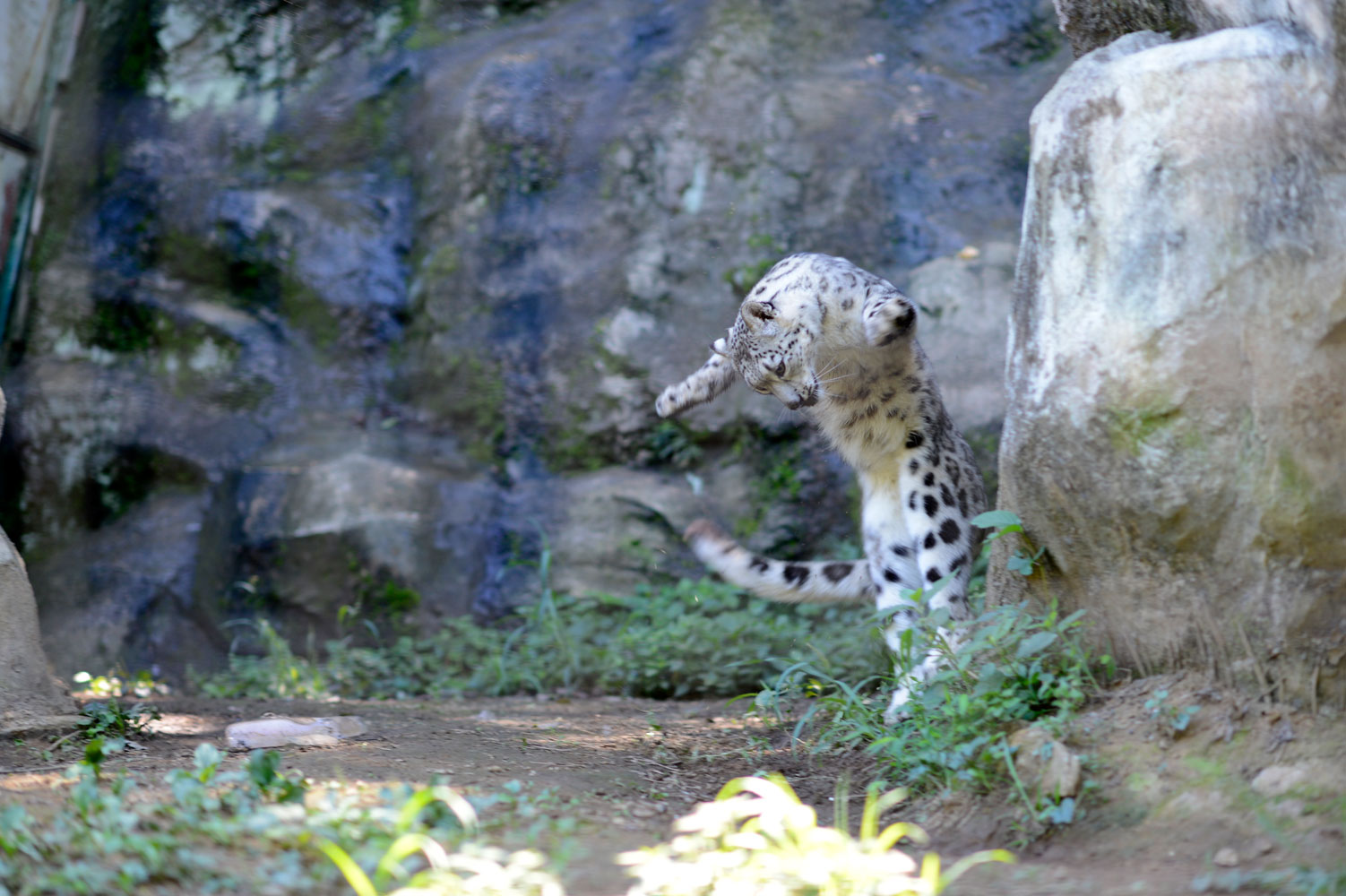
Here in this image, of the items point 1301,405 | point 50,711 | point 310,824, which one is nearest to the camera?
point 310,824

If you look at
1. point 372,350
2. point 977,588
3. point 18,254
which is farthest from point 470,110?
point 977,588

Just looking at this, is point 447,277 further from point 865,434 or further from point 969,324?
point 865,434

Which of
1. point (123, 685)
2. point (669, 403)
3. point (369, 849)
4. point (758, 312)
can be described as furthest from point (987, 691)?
point (123, 685)

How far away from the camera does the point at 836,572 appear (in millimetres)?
5215

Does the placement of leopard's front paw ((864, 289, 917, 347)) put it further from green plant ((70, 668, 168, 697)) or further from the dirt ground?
green plant ((70, 668, 168, 697))

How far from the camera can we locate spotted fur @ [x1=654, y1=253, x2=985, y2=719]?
490 cm

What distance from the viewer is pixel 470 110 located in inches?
328

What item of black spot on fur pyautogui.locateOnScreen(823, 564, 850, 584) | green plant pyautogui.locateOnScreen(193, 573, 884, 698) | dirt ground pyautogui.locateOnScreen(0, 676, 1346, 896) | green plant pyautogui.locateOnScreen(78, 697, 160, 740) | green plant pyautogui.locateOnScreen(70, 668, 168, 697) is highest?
green plant pyautogui.locateOnScreen(78, 697, 160, 740)

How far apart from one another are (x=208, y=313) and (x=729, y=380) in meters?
4.47

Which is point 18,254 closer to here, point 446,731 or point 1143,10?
point 446,731

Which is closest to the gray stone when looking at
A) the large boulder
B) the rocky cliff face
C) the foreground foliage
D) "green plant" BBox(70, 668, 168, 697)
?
the rocky cliff face

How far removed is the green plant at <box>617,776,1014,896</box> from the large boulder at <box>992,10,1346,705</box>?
109 cm

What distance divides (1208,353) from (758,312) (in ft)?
7.62

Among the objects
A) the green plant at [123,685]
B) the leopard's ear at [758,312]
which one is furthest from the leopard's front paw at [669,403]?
the green plant at [123,685]
